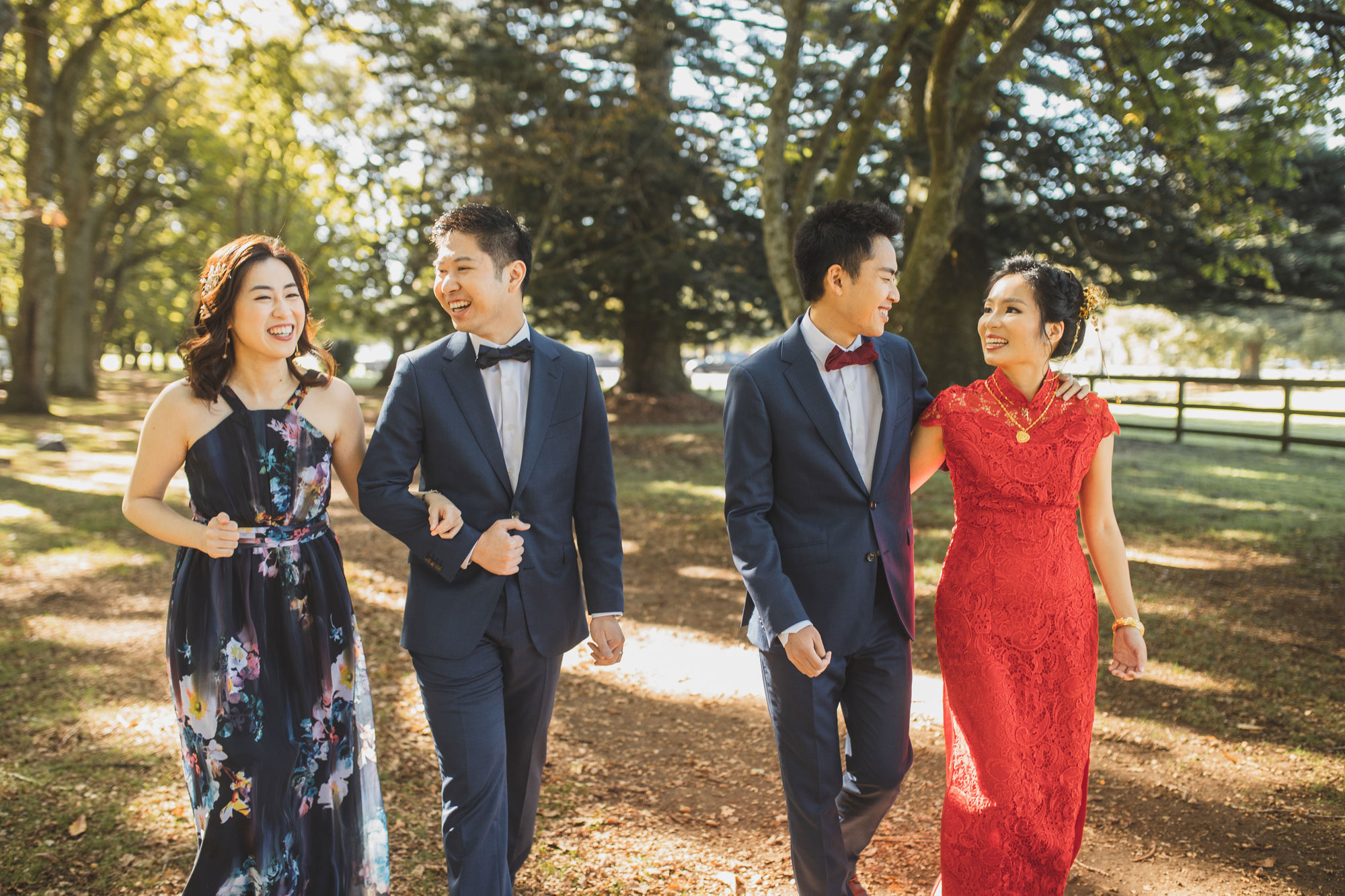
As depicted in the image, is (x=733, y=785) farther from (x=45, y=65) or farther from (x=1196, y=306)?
(x=45, y=65)

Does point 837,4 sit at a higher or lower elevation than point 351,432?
higher

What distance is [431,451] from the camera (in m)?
2.80

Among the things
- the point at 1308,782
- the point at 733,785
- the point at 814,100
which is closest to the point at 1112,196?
the point at 814,100

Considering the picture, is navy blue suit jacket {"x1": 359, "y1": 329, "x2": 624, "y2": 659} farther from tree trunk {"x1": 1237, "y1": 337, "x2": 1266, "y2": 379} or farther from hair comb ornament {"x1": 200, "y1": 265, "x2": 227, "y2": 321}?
tree trunk {"x1": 1237, "y1": 337, "x2": 1266, "y2": 379}

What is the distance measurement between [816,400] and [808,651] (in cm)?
79

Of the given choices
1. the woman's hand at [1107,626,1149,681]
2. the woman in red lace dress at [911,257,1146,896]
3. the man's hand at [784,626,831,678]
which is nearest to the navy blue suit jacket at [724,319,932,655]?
the man's hand at [784,626,831,678]

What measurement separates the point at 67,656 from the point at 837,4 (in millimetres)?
11898

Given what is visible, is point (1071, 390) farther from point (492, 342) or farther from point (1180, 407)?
point (1180, 407)

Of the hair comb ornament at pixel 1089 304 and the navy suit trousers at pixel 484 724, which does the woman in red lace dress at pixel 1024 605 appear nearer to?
the hair comb ornament at pixel 1089 304

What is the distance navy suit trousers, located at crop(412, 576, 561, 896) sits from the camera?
8.67ft

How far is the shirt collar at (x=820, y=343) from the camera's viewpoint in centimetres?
295

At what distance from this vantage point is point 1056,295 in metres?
2.85

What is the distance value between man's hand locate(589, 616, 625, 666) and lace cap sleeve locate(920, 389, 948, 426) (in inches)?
48.3

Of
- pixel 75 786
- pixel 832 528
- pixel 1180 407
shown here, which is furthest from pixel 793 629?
pixel 1180 407
